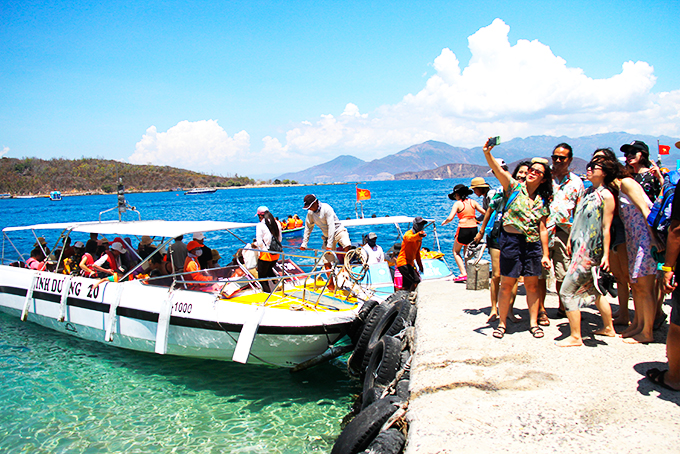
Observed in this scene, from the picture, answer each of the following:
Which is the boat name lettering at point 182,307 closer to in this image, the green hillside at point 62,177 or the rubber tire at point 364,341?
the rubber tire at point 364,341

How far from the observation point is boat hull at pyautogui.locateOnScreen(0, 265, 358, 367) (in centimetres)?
659

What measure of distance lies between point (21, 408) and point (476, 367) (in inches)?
280

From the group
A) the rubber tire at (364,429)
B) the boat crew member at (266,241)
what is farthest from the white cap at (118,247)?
the rubber tire at (364,429)

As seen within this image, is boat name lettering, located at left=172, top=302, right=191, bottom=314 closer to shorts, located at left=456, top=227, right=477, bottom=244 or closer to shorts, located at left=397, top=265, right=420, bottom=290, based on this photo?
shorts, located at left=397, top=265, right=420, bottom=290

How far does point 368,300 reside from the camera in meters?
7.33

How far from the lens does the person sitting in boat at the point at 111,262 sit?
27.8 feet

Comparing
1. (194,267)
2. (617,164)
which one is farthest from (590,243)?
(194,267)

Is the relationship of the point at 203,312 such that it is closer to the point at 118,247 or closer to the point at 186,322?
the point at 186,322

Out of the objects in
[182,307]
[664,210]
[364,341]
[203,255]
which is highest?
[664,210]

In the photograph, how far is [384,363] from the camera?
17.4ft

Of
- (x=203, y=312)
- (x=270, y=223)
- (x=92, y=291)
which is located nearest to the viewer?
(x=203, y=312)

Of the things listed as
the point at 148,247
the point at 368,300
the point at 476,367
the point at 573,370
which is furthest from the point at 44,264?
the point at 573,370

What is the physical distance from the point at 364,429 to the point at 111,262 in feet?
22.7

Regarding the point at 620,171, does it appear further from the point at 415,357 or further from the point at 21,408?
the point at 21,408
